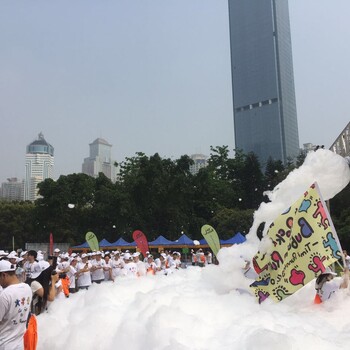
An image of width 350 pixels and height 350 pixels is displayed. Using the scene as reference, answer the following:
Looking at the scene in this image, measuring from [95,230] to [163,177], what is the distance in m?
10.4

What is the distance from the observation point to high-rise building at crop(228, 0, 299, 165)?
111188 mm

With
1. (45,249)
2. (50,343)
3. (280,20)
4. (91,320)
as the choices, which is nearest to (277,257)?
(91,320)

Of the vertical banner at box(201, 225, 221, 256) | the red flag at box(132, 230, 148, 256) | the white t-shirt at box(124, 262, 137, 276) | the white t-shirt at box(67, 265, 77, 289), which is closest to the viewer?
the white t-shirt at box(67, 265, 77, 289)

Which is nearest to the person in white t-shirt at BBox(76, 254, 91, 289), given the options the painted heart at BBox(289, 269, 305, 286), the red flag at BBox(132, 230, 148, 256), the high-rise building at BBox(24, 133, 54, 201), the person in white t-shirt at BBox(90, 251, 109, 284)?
the person in white t-shirt at BBox(90, 251, 109, 284)

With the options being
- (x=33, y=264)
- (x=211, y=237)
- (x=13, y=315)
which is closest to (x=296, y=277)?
(x=13, y=315)

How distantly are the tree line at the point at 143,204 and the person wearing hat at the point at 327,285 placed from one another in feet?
103

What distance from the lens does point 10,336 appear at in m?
4.68

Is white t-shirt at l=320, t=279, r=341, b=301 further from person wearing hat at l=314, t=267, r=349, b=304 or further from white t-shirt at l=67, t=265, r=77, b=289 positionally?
white t-shirt at l=67, t=265, r=77, b=289

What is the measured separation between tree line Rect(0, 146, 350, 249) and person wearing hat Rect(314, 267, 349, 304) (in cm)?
3142

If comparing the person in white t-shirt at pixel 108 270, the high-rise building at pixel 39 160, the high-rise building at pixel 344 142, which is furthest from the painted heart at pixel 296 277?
the high-rise building at pixel 39 160

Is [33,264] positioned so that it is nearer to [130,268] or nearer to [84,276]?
[84,276]

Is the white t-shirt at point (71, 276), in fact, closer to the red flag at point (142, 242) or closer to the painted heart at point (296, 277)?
the red flag at point (142, 242)

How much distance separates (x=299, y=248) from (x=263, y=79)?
116 m

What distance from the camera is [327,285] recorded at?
6.85m
